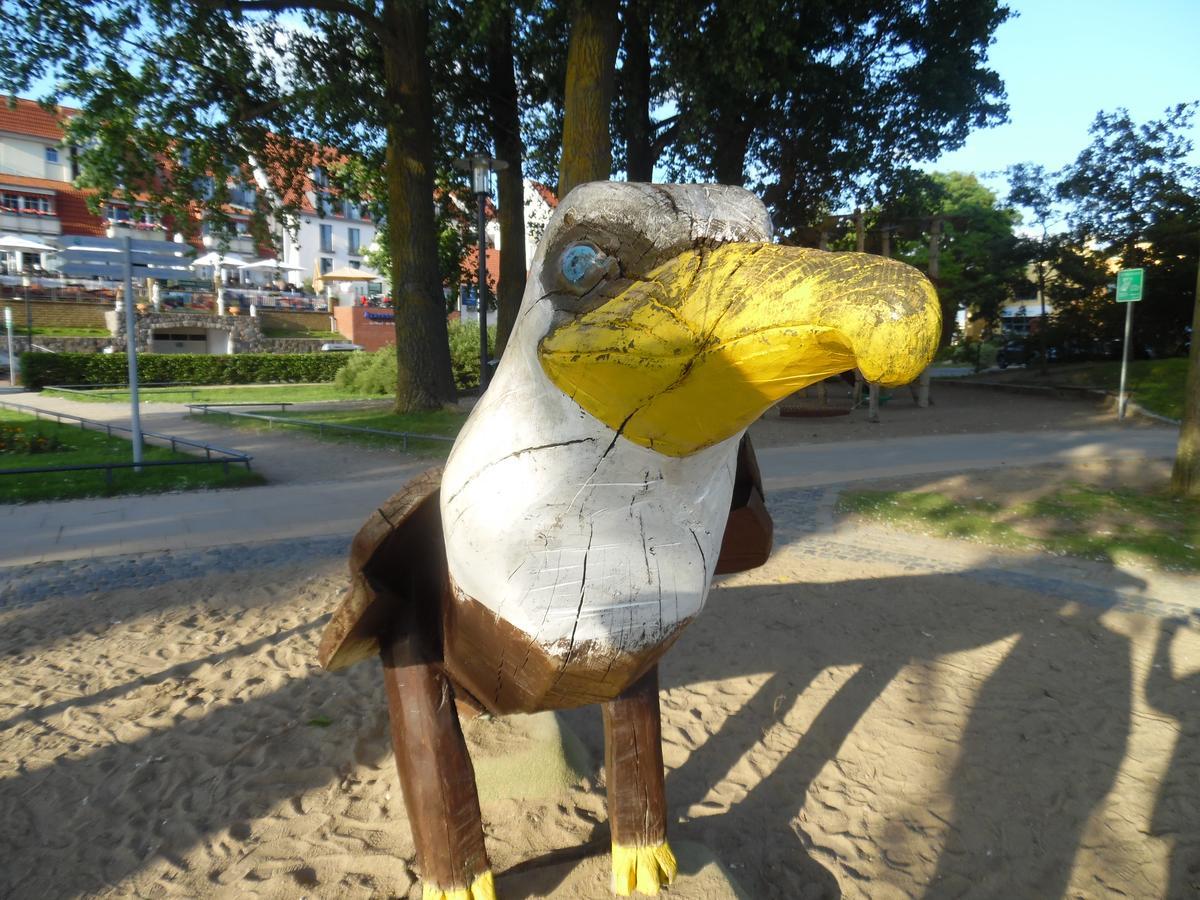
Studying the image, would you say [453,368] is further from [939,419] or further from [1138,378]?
[1138,378]

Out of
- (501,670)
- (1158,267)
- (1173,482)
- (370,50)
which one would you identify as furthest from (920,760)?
(1158,267)

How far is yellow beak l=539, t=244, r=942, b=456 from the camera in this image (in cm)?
89

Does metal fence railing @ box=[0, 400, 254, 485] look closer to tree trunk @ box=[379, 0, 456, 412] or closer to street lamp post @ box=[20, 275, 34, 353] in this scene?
tree trunk @ box=[379, 0, 456, 412]

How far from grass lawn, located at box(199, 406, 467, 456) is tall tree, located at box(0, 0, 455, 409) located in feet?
2.01

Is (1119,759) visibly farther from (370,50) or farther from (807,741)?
(370,50)

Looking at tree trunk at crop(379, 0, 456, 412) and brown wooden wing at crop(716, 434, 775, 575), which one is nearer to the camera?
brown wooden wing at crop(716, 434, 775, 575)

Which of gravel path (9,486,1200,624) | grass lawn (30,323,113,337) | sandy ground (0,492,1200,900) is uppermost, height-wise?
grass lawn (30,323,113,337)

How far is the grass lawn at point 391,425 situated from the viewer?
34.5 ft

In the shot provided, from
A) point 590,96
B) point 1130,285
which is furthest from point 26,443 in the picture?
point 1130,285

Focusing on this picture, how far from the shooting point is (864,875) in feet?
8.22

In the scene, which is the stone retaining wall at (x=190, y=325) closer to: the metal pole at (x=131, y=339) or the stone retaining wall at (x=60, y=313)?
the stone retaining wall at (x=60, y=313)

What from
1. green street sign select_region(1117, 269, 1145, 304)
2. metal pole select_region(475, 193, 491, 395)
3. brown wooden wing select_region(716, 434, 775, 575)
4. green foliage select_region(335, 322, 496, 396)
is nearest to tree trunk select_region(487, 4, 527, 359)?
metal pole select_region(475, 193, 491, 395)

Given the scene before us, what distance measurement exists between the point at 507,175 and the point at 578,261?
13774mm

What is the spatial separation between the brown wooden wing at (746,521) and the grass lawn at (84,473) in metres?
7.35
